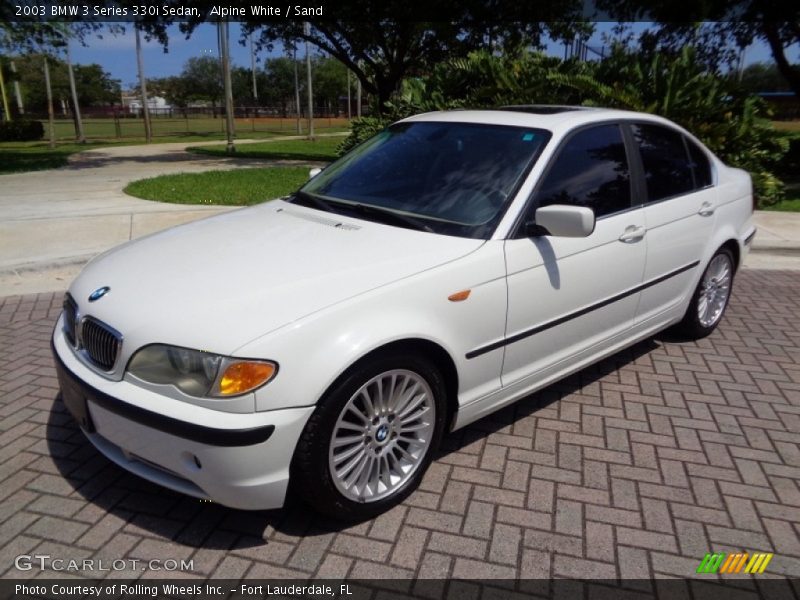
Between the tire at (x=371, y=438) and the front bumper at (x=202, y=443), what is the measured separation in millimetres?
100

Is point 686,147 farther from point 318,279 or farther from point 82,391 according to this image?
point 82,391

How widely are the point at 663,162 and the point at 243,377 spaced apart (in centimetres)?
318

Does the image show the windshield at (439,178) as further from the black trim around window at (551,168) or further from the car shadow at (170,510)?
the car shadow at (170,510)

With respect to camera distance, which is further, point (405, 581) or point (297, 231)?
point (297, 231)

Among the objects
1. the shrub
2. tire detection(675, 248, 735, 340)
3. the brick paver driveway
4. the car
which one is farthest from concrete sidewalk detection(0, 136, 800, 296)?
the shrub

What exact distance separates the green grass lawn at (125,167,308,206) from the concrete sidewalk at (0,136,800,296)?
0.46 metres

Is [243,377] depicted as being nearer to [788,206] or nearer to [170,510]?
[170,510]

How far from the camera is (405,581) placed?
246cm

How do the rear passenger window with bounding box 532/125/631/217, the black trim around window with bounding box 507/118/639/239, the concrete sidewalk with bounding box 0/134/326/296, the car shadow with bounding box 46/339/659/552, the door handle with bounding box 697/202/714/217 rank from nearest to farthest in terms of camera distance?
the car shadow with bounding box 46/339/659/552 < the black trim around window with bounding box 507/118/639/239 < the rear passenger window with bounding box 532/125/631/217 < the door handle with bounding box 697/202/714/217 < the concrete sidewalk with bounding box 0/134/326/296

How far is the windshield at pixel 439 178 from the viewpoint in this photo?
125 inches

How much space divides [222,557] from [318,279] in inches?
47.1

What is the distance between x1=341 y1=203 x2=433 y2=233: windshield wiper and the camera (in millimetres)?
3127

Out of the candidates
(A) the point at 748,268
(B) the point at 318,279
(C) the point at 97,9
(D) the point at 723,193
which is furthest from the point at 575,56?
(C) the point at 97,9

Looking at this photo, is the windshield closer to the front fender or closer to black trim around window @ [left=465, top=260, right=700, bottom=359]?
the front fender
